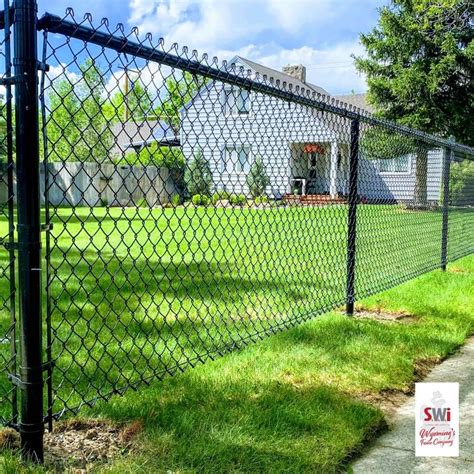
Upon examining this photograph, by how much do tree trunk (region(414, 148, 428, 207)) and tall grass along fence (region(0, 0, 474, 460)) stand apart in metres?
0.02

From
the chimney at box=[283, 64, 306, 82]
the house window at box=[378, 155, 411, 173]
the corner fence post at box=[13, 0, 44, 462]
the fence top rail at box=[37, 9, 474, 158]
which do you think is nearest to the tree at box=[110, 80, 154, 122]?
the fence top rail at box=[37, 9, 474, 158]

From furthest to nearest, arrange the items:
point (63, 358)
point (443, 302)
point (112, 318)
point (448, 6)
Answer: point (448, 6), point (443, 302), point (112, 318), point (63, 358)

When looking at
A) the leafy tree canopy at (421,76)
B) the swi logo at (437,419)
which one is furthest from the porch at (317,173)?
the leafy tree canopy at (421,76)

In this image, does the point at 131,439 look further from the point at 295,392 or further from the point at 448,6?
the point at 448,6

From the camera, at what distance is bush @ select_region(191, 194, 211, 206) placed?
3.20 m

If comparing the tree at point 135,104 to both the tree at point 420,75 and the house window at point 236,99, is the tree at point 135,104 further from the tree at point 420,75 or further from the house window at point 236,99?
the tree at point 420,75

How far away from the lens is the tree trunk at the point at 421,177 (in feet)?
19.7

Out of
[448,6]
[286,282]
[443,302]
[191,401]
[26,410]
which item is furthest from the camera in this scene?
[448,6]

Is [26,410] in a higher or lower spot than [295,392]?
higher

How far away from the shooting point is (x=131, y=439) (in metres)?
2.10

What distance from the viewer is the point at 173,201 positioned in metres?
3.12

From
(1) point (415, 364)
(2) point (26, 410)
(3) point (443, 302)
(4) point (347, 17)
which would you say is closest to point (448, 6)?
(3) point (443, 302)

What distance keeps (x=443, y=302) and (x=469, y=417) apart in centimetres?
218

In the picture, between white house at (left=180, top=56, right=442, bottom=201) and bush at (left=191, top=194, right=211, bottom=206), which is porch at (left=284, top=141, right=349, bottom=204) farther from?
bush at (left=191, top=194, right=211, bottom=206)
